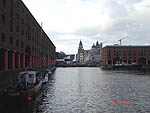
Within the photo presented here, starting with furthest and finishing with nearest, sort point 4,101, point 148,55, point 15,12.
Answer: point 148,55 < point 15,12 < point 4,101

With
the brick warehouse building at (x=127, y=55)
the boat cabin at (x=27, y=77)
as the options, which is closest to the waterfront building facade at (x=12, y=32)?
the boat cabin at (x=27, y=77)

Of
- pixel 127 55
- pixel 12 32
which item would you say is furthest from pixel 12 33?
pixel 127 55

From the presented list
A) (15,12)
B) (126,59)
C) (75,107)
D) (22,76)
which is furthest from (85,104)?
(126,59)

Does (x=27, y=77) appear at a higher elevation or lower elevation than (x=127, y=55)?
lower

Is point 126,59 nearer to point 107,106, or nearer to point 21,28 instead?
point 21,28

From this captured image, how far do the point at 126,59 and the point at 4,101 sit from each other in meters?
165

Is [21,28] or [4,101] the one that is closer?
[4,101]

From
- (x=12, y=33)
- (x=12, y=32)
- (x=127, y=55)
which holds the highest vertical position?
(x=12, y=32)

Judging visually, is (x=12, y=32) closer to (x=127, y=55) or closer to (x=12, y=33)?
(x=12, y=33)

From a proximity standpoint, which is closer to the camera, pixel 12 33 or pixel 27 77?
pixel 27 77

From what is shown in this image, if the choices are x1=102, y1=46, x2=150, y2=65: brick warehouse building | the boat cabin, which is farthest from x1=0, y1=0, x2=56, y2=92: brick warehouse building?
x1=102, y1=46, x2=150, y2=65: brick warehouse building

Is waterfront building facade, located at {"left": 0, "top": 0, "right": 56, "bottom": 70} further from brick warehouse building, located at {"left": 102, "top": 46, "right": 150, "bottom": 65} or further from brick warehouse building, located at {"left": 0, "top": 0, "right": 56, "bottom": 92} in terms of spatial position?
brick warehouse building, located at {"left": 102, "top": 46, "right": 150, "bottom": 65}

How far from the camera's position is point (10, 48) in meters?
40.6

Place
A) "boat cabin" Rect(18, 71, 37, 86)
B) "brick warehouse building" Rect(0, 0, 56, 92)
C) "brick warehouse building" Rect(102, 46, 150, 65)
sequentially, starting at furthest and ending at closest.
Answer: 1. "brick warehouse building" Rect(102, 46, 150, 65)
2. "brick warehouse building" Rect(0, 0, 56, 92)
3. "boat cabin" Rect(18, 71, 37, 86)
